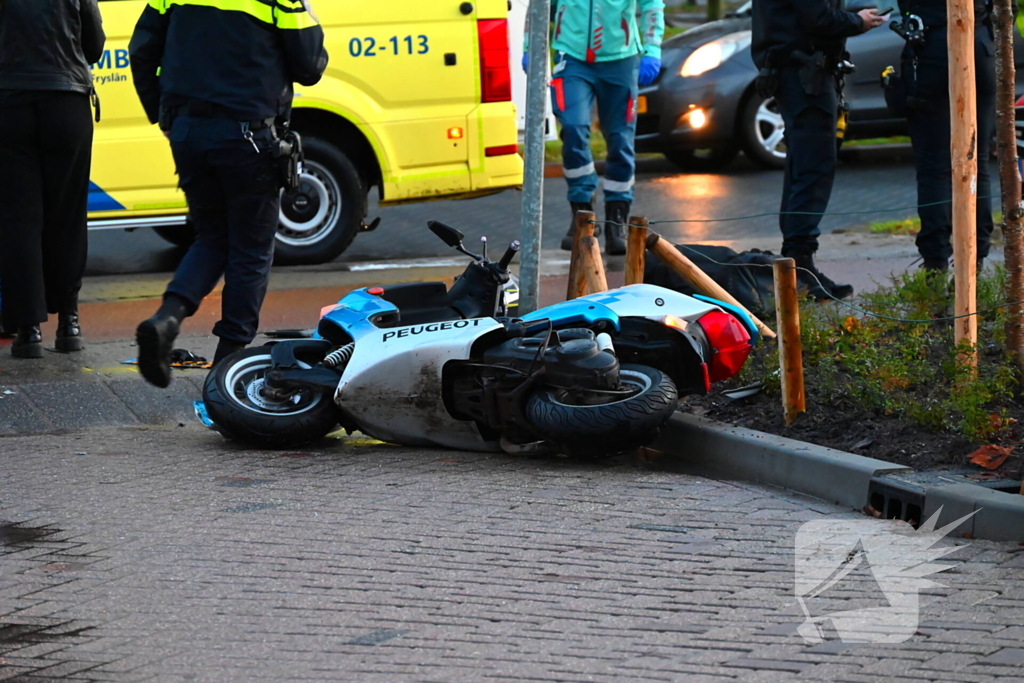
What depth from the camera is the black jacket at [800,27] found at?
6.93m

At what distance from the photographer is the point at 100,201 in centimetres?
856

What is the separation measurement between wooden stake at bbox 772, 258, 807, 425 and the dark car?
23.4ft

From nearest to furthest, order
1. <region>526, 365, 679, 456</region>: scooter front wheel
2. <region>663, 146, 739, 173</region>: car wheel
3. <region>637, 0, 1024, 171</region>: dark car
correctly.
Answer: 1. <region>526, 365, 679, 456</region>: scooter front wheel
2. <region>637, 0, 1024, 171</region>: dark car
3. <region>663, 146, 739, 173</region>: car wheel

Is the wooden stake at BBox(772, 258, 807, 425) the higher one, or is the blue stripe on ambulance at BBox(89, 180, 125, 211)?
the blue stripe on ambulance at BBox(89, 180, 125, 211)

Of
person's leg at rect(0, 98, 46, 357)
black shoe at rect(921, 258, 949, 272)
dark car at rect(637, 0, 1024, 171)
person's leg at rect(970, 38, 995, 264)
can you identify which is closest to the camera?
person's leg at rect(0, 98, 46, 357)

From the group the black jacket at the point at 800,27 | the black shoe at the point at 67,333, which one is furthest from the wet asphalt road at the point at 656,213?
the black shoe at the point at 67,333

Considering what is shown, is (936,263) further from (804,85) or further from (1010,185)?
(1010,185)

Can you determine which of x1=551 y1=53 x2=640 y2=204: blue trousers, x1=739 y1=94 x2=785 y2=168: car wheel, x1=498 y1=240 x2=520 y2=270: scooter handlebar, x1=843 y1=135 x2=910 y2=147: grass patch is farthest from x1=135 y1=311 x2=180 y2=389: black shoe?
x1=843 y1=135 x2=910 y2=147: grass patch

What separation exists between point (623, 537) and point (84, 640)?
156cm

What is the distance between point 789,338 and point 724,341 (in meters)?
0.29

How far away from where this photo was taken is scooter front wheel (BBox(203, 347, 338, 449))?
529cm

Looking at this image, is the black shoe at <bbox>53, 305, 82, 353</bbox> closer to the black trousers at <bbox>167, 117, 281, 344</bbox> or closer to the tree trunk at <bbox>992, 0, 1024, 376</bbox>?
the black trousers at <bbox>167, 117, 281, 344</bbox>

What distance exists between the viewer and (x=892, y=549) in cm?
412

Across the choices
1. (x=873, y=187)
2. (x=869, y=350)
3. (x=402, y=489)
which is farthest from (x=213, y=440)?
(x=873, y=187)
